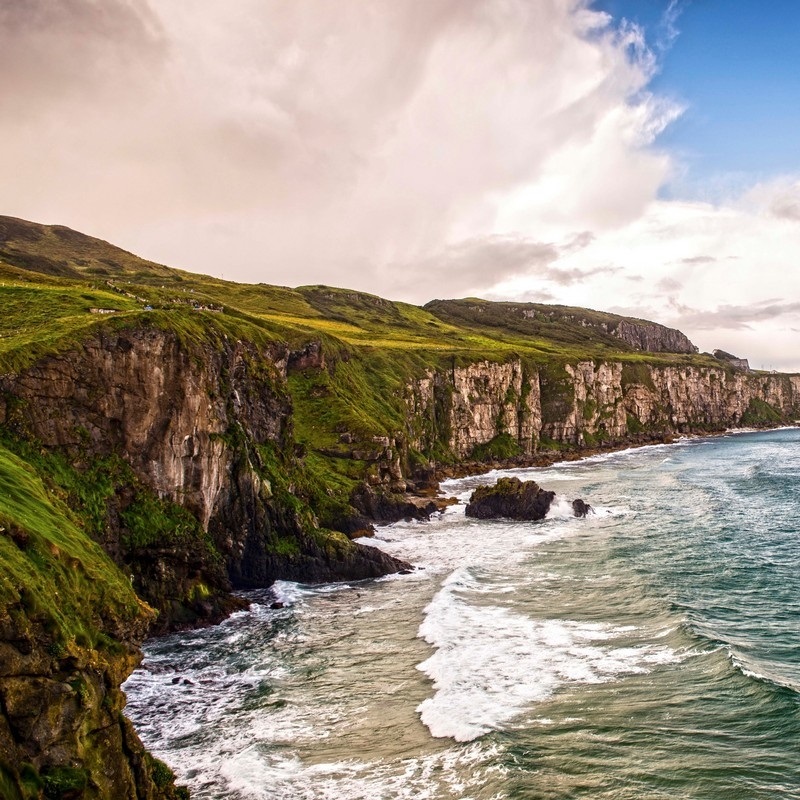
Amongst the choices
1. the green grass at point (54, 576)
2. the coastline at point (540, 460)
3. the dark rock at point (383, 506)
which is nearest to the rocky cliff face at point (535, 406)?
the coastline at point (540, 460)

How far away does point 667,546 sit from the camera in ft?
183

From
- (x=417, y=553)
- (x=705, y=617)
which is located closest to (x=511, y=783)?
(x=705, y=617)

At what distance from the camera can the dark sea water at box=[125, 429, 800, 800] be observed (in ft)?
71.8

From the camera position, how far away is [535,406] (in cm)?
15150

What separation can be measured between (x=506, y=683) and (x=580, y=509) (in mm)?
46252

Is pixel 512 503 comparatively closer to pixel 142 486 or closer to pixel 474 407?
pixel 142 486

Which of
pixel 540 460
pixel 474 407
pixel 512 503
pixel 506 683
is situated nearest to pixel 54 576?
pixel 506 683

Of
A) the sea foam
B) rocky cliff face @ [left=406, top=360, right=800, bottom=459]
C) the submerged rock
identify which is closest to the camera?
the sea foam

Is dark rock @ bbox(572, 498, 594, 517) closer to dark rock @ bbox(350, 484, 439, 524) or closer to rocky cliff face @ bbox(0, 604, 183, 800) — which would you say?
dark rock @ bbox(350, 484, 439, 524)

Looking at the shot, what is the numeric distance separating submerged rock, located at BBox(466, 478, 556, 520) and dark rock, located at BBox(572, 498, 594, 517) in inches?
103

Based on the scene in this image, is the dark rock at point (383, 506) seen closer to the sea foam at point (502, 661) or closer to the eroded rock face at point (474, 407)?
the sea foam at point (502, 661)

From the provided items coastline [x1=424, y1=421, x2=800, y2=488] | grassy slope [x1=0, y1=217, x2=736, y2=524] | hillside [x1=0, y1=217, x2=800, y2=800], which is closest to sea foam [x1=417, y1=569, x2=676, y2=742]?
hillside [x1=0, y1=217, x2=800, y2=800]

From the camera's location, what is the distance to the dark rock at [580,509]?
2852 inches

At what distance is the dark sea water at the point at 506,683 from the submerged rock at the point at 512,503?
57.6 feet
